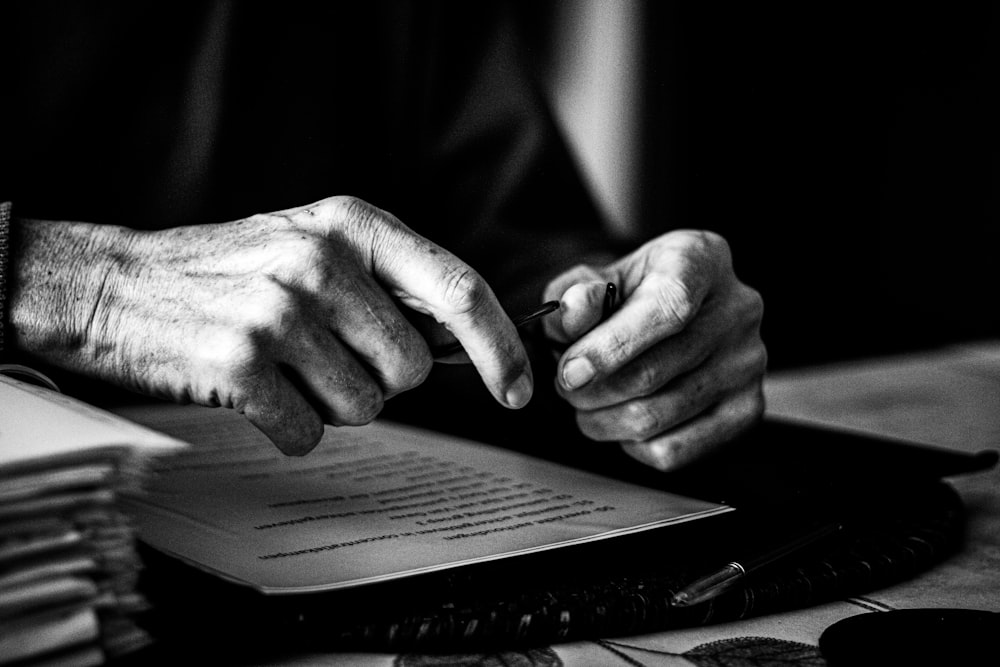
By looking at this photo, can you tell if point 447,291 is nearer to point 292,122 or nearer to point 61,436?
point 61,436

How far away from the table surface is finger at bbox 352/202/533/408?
0.21 meters

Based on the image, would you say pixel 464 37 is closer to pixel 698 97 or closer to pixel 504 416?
pixel 504 416

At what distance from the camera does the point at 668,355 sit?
77cm

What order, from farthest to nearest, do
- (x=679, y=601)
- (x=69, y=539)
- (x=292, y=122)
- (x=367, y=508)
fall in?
1. (x=292, y=122)
2. (x=367, y=508)
3. (x=679, y=601)
4. (x=69, y=539)

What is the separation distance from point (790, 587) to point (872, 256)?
186cm

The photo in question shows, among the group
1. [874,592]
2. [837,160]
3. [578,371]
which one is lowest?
[874,592]

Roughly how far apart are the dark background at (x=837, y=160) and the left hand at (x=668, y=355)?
1238 millimetres

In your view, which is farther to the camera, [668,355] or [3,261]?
[668,355]

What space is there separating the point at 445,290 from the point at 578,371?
16cm

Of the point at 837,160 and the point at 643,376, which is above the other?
the point at 837,160

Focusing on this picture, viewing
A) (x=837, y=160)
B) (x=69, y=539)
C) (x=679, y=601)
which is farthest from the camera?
(x=837, y=160)

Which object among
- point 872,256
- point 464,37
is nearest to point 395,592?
point 464,37

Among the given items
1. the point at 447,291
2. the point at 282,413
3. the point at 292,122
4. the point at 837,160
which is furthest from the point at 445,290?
the point at 837,160

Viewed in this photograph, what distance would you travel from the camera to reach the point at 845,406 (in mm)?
1234
